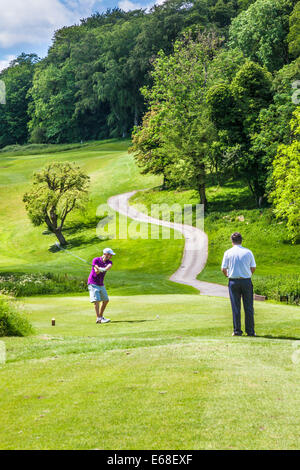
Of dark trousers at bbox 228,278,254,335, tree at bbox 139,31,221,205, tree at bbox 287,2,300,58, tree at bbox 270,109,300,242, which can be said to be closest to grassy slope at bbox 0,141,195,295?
tree at bbox 139,31,221,205

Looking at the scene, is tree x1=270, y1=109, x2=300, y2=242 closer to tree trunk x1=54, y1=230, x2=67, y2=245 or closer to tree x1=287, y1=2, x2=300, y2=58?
tree trunk x1=54, y1=230, x2=67, y2=245

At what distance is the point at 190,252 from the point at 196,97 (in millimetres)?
23467

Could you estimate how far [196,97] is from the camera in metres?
62.0

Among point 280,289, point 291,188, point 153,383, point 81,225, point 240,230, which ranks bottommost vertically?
point 81,225

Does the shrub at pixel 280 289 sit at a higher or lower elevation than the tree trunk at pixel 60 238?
higher

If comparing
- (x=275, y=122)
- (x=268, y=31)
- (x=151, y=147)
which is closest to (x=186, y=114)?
(x=151, y=147)

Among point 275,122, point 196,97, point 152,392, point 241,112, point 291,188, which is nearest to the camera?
point 152,392

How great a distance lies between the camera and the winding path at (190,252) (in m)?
37.6

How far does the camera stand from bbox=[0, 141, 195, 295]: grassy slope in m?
44.1

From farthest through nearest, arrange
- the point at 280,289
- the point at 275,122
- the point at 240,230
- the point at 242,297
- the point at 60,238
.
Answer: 1. the point at 60,238
2. the point at 240,230
3. the point at 275,122
4. the point at 280,289
5. the point at 242,297

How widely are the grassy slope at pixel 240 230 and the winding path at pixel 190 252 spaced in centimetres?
93

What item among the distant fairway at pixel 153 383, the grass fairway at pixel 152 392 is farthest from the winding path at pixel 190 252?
the grass fairway at pixel 152 392

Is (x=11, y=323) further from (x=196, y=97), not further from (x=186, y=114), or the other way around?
(x=196, y=97)

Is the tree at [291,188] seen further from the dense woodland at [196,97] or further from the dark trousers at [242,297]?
the dark trousers at [242,297]
